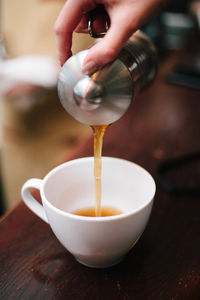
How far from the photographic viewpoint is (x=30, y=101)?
1.23 m

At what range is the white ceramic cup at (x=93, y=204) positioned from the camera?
0.38m

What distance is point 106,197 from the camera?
54 centimetres

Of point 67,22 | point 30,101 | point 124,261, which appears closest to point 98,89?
point 67,22

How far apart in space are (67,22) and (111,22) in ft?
0.20

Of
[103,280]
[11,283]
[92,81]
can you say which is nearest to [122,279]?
[103,280]

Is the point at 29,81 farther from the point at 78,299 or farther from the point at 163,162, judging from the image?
the point at 78,299

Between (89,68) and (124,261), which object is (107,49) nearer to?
(89,68)

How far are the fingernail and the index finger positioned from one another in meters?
0.10

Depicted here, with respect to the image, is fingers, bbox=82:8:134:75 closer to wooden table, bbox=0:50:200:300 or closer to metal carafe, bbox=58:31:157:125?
metal carafe, bbox=58:31:157:125

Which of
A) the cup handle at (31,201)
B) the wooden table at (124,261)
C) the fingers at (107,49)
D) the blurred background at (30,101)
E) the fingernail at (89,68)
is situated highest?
the fingers at (107,49)

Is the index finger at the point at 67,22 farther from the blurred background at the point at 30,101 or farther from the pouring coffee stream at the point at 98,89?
the blurred background at the point at 30,101

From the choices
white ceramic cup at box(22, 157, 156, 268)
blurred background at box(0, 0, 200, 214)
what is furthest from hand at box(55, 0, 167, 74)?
blurred background at box(0, 0, 200, 214)

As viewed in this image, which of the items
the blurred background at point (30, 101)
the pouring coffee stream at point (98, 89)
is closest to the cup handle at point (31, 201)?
the pouring coffee stream at point (98, 89)

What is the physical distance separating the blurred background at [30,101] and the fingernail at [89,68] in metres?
0.79
